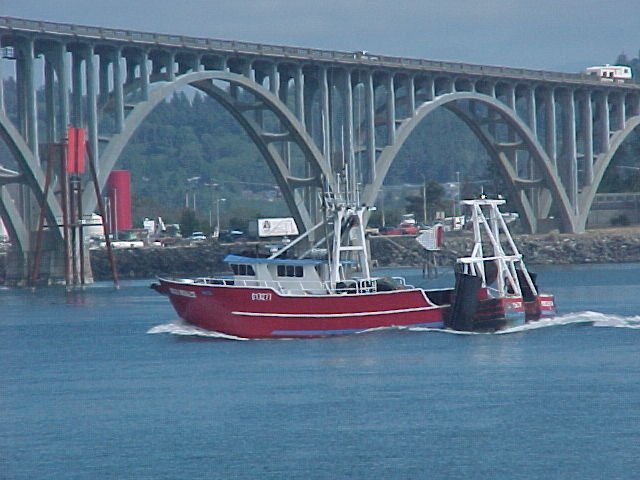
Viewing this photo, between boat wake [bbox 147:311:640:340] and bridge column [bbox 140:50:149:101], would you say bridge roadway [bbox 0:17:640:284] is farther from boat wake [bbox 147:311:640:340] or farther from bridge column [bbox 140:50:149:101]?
boat wake [bbox 147:311:640:340]

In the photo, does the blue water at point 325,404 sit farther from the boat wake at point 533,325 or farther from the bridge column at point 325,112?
the bridge column at point 325,112

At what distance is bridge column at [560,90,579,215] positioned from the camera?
129875 millimetres

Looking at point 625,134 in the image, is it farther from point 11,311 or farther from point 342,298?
point 342,298

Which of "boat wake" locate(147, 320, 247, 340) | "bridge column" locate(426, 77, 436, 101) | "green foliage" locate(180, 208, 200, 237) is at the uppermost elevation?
"bridge column" locate(426, 77, 436, 101)

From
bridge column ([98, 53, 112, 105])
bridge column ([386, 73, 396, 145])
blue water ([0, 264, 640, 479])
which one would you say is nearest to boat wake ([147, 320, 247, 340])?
blue water ([0, 264, 640, 479])

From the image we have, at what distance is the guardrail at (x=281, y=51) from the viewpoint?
9181 centimetres

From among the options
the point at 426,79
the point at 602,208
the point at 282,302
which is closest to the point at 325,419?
the point at 282,302

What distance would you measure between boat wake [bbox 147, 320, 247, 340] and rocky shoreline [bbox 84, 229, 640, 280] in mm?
47233

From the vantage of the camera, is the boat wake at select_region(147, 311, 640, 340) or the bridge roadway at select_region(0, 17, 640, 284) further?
the bridge roadway at select_region(0, 17, 640, 284)

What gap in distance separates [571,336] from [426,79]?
55915 millimetres

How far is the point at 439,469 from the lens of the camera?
36.6m

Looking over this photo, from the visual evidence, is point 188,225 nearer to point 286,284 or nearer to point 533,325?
point 533,325

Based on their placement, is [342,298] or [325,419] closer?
[325,419]

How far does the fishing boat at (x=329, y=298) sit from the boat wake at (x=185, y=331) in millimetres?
296
